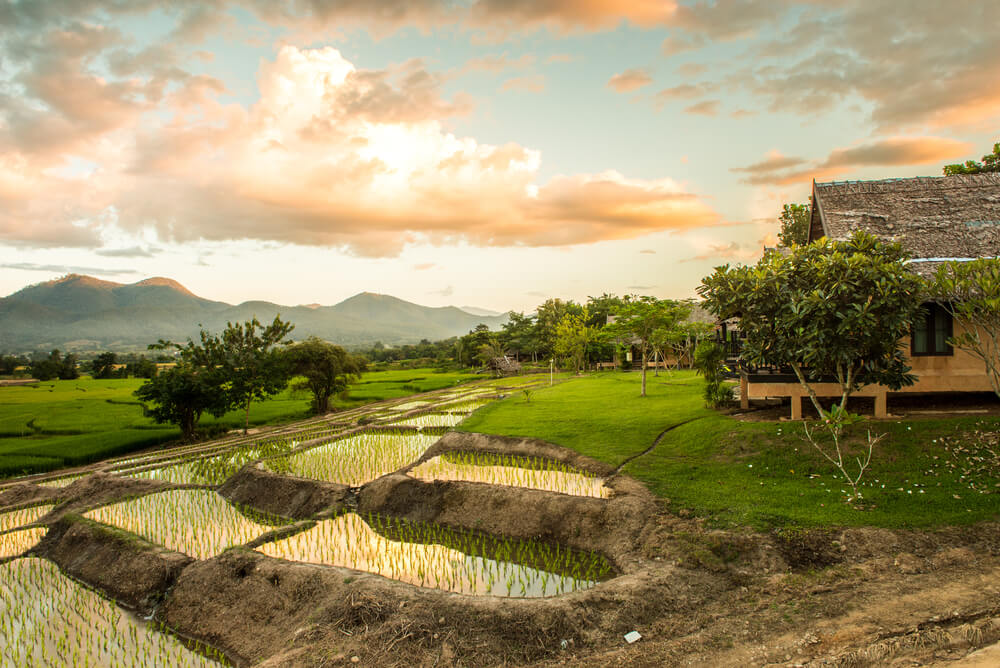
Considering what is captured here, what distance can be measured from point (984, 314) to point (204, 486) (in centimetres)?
1768

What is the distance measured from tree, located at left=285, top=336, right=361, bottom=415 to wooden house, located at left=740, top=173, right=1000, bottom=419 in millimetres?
19174

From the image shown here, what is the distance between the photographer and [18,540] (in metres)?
10.8

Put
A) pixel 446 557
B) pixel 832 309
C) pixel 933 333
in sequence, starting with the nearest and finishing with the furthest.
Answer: pixel 446 557
pixel 832 309
pixel 933 333

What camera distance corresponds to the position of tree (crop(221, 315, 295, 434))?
21.4 metres

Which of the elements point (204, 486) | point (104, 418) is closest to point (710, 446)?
point (204, 486)

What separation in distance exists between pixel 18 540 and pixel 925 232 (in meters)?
22.9

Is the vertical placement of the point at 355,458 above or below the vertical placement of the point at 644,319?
below

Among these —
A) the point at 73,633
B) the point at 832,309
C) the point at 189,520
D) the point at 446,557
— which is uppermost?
the point at 832,309

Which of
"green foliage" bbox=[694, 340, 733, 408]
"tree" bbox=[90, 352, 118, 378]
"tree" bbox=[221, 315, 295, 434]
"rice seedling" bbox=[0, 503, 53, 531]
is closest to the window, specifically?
"green foliage" bbox=[694, 340, 733, 408]

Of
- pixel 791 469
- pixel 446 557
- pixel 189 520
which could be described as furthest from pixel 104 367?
pixel 791 469

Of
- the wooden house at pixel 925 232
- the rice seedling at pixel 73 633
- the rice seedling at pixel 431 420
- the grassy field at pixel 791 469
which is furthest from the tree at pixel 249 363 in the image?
the wooden house at pixel 925 232

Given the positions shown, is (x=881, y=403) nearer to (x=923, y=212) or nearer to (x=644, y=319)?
(x=923, y=212)

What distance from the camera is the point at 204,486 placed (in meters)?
13.5

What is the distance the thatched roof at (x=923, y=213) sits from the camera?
1312 cm
